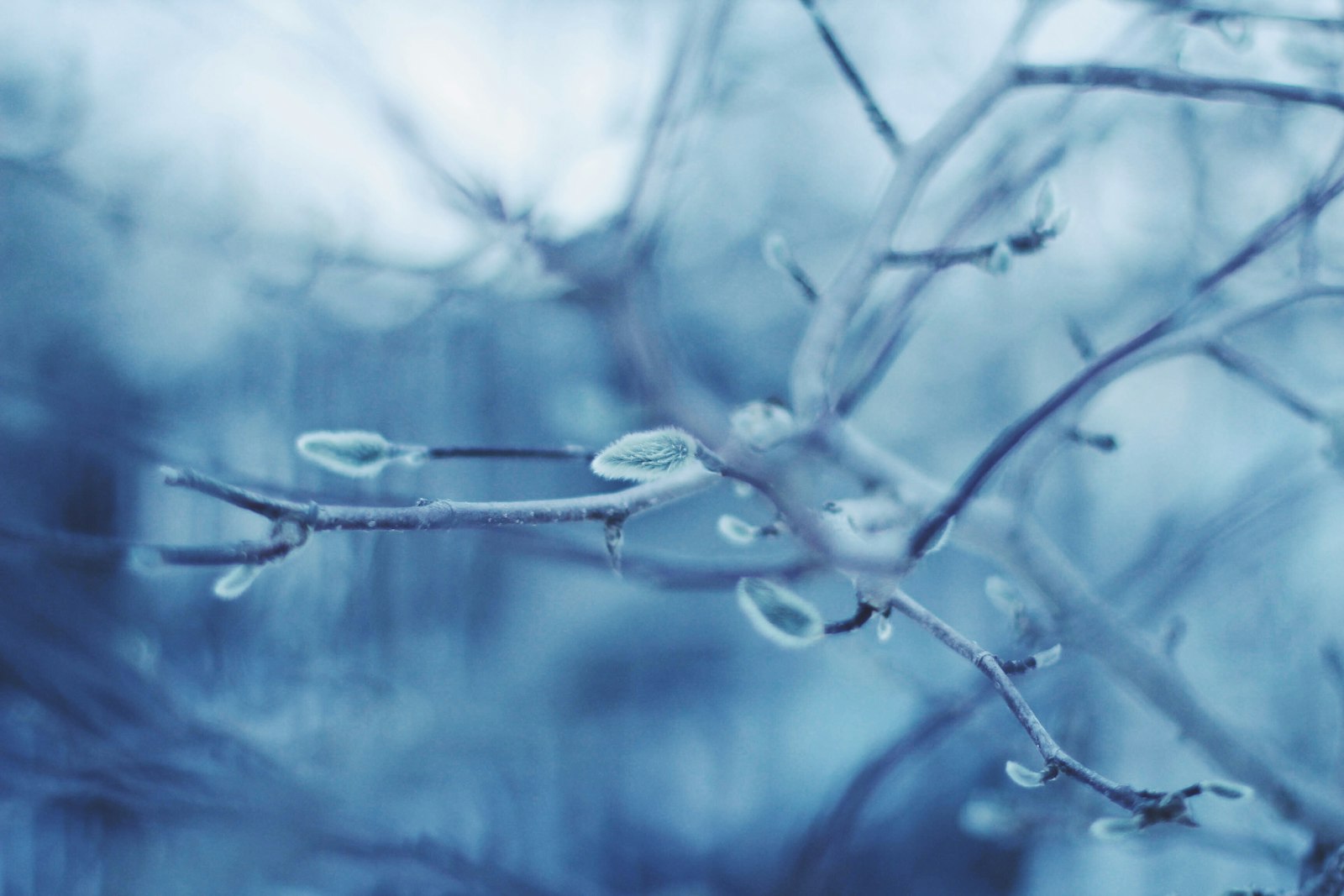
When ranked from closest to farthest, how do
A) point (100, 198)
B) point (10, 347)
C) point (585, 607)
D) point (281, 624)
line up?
point (100, 198) < point (281, 624) < point (10, 347) < point (585, 607)

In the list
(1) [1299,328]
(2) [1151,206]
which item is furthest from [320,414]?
(1) [1299,328]

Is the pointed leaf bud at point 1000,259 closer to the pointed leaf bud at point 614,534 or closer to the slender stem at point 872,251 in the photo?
the slender stem at point 872,251

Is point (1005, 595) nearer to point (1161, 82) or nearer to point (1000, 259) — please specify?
point (1000, 259)

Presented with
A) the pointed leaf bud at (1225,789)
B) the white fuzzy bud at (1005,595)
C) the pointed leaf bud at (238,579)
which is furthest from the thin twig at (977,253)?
the pointed leaf bud at (238,579)

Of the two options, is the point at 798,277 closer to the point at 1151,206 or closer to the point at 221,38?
the point at 221,38

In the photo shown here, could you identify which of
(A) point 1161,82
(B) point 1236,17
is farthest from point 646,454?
(B) point 1236,17
